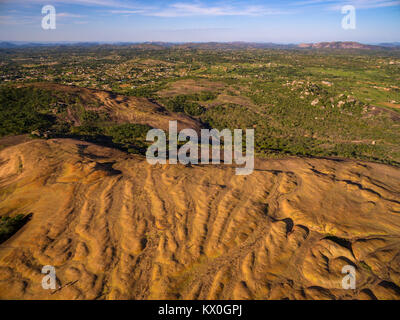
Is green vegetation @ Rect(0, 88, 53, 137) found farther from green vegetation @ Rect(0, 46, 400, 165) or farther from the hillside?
the hillside

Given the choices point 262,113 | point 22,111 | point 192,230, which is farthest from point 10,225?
point 262,113

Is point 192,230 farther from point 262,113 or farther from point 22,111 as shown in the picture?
point 262,113

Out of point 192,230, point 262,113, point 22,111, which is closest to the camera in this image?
point 192,230

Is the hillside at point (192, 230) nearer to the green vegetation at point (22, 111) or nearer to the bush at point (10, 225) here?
the bush at point (10, 225)

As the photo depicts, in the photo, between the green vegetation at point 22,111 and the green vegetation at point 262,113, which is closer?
the green vegetation at point 22,111

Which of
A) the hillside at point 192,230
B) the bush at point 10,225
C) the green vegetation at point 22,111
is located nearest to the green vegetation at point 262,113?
the green vegetation at point 22,111

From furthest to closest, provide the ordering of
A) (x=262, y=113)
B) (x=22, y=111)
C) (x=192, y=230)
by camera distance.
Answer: (x=262, y=113), (x=22, y=111), (x=192, y=230)

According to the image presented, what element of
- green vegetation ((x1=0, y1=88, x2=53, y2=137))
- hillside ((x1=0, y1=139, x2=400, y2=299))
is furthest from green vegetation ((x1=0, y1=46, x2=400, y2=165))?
hillside ((x1=0, y1=139, x2=400, y2=299))
